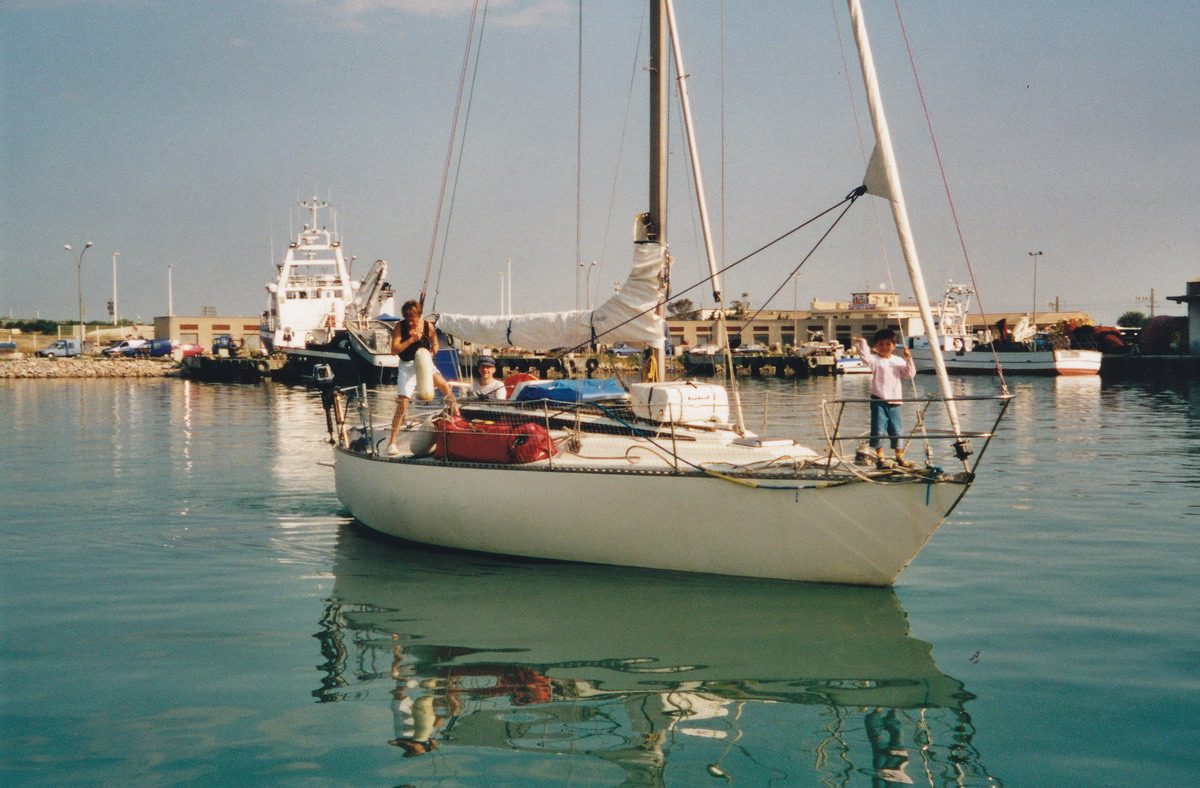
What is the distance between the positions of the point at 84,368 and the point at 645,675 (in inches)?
2634

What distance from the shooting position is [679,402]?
11.5 m

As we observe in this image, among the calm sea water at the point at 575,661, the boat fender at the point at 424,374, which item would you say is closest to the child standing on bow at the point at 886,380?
the calm sea water at the point at 575,661

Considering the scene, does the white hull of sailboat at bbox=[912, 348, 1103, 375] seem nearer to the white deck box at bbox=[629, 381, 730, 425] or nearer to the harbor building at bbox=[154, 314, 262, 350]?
the white deck box at bbox=[629, 381, 730, 425]

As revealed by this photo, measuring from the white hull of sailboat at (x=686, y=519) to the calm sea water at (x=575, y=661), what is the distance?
0.19m

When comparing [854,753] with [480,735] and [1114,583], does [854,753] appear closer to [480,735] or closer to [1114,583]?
[480,735]

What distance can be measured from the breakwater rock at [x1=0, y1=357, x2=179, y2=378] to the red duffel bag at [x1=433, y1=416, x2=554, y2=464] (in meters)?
60.4

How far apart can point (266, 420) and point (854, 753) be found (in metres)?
28.2

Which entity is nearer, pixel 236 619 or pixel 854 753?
pixel 854 753

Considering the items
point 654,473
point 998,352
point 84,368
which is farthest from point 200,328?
point 654,473

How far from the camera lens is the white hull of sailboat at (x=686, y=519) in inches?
366

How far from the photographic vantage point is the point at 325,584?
413 inches

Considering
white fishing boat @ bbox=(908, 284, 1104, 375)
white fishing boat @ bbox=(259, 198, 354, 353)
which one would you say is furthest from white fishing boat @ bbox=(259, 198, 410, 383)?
white fishing boat @ bbox=(908, 284, 1104, 375)

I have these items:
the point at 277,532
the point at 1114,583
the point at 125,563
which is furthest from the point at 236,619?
the point at 1114,583

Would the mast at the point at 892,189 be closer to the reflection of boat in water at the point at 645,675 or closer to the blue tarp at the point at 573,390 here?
the reflection of boat in water at the point at 645,675
